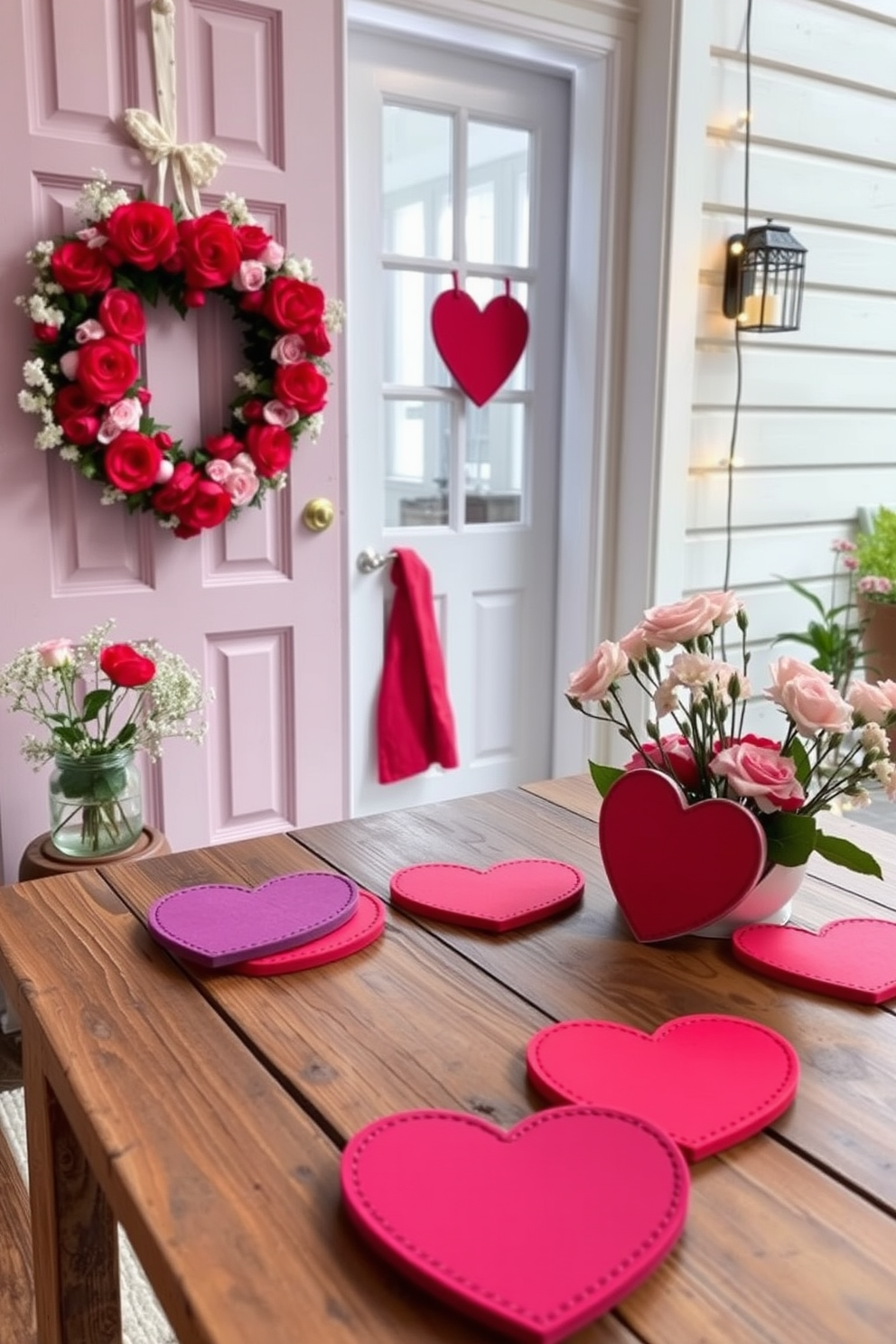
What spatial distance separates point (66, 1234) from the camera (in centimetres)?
119

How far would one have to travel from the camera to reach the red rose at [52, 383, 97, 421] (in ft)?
6.84

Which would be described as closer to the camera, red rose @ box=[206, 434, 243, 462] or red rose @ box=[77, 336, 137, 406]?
red rose @ box=[77, 336, 137, 406]

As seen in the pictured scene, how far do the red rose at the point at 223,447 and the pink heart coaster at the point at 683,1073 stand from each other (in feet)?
5.15

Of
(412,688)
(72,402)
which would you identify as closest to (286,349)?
(72,402)

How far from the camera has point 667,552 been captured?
2.96 metres

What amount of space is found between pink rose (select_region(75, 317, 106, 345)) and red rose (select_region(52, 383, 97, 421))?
8 centimetres

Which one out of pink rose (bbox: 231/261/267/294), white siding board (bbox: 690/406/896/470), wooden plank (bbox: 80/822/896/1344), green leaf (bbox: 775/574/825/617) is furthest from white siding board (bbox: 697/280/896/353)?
wooden plank (bbox: 80/822/896/1344)

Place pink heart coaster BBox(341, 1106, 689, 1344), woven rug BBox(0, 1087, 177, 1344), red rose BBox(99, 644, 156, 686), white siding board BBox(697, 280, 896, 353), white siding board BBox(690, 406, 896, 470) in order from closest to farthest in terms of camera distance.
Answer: pink heart coaster BBox(341, 1106, 689, 1344) < woven rug BBox(0, 1087, 177, 1344) < red rose BBox(99, 644, 156, 686) < white siding board BBox(690, 406, 896, 470) < white siding board BBox(697, 280, 896, 353)

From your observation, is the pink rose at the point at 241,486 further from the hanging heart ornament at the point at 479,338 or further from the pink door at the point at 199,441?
the hanging heart ornament at the point at 479,338

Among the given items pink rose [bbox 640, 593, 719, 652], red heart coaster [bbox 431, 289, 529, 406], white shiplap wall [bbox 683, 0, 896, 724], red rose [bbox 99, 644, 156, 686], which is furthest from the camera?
white shiplap wall [bbox 683, 0, 896, 724]

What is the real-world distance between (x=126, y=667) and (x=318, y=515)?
719mm

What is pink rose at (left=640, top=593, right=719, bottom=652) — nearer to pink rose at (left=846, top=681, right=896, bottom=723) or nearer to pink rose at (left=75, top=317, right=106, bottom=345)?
pink rose at (left=846, top=681, right=896, bottom=723)

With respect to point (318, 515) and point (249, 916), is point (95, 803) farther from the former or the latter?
Answer: point (249, 916)

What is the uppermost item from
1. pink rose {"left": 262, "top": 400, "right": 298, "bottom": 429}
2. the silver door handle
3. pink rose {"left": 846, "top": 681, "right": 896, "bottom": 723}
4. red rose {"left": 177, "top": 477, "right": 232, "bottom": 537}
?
pink rose {"left": 262, "top": 400, "right": 298, "bottom": 429}
